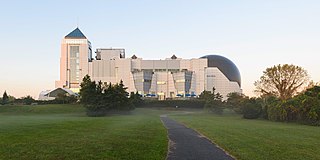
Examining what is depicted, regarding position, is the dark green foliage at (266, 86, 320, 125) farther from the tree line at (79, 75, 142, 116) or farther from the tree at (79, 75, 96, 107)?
the tree at (79, 75, 96, 107)

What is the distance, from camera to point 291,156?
11.9 m

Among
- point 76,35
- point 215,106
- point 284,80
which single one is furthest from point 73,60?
point 284,80

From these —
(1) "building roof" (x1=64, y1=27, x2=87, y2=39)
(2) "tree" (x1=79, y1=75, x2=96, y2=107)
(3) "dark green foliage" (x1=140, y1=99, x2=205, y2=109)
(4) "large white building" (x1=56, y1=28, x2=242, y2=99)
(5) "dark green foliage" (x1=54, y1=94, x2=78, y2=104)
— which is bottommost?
(3) "dark green foliage" (x1=140, y1=99, x2=205, y2=109)

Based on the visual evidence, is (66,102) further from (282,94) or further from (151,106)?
(282,94)

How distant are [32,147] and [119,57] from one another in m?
149

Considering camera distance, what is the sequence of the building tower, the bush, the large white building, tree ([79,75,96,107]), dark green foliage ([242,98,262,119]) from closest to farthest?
dark green foliage ([242,98,262,119]), tree ([79,75,96,107]), the bush, the large white building, the building tower

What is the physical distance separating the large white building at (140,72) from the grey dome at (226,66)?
11.8ft

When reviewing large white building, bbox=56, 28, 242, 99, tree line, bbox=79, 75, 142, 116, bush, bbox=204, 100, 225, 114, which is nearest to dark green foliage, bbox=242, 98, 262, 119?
bush, bbox=204, 100, 225, 114

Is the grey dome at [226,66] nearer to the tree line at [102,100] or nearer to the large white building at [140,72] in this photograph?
the large white building at [140,72]

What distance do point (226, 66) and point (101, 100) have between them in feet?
374

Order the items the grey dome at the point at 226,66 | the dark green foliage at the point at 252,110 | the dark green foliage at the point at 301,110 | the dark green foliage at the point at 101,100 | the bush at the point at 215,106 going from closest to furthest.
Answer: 1. the dark green foliage at the point at 301,110
2. the dark green foliage at the point at 252,110
3. the dark green foliage at the point at 101,100
4. the bush at the point at 215,106
5. the grey dome at the point at 226,66

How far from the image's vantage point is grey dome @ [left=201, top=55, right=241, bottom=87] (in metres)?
161

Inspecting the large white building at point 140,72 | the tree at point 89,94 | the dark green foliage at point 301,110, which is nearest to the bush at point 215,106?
the dark green foliage at point 301,110

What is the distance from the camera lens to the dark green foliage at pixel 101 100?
2340 inches
